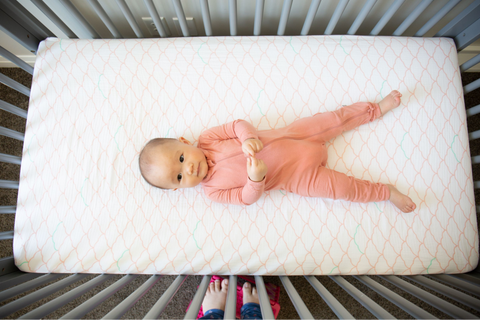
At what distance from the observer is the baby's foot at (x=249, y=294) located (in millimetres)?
1298

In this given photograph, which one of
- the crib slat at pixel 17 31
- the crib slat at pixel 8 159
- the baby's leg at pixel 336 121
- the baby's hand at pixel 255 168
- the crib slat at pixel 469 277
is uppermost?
the crib slat at pixel 17 31

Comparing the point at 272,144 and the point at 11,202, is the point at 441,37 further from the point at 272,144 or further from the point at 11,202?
the point at 11,202

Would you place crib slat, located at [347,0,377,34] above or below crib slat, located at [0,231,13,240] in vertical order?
above

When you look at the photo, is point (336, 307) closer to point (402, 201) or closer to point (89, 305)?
point (402, 201)

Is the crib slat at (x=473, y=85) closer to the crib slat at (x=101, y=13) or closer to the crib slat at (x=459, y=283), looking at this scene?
the crib slat at (x=459, y=283)

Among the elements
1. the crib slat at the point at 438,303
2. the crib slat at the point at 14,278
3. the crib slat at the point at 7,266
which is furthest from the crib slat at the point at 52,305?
the crib slat at the point at 438,303

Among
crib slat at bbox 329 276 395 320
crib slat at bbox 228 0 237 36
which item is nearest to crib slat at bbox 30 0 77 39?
crib slat at bbox 228 0 237 36

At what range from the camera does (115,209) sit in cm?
110

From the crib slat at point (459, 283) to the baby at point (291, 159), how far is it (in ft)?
0.91

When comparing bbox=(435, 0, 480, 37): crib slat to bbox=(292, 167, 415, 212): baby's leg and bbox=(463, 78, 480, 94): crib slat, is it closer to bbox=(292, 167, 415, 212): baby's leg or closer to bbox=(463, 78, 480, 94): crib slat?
bbox=(463, 78, 480, 94): crib slat

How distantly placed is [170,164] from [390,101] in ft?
3.10

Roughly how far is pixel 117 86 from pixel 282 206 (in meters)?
0.92

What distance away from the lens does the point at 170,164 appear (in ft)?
3.05

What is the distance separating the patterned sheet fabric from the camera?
105 centimetres
